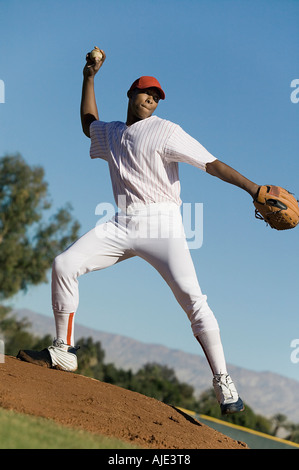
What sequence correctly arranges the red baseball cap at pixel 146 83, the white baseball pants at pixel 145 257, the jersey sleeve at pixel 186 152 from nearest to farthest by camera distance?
1. the white baseball pants at pixel 145 257
2. the jersey sleeve at pixel 186 152
3. the red baseball cap at pixel 146 83

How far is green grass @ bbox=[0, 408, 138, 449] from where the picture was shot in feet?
11.8

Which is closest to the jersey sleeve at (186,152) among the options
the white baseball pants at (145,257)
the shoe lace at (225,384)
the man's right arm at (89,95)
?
→ the white baseball pants at (145,257)

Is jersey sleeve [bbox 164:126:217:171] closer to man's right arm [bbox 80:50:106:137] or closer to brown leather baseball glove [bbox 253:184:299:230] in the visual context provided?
brown leather baseball glove [bbox 253:184:299:230]

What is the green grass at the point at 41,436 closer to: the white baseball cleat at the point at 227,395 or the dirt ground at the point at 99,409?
the dirt ground at the point at 99,409

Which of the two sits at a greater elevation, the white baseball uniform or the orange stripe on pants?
the white baseball uniform

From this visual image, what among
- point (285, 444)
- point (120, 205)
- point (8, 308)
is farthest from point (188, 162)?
point (8, 308)

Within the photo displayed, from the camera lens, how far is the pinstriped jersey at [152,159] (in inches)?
224

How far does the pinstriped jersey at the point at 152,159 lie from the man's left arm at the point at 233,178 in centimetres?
12

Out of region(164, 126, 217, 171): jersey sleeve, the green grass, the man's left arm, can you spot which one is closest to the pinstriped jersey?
region(164, 126, 217, 171): jersey sleeve

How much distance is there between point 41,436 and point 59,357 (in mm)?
2223

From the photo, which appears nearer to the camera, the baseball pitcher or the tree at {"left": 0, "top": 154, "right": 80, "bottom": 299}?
the baseball pitcher

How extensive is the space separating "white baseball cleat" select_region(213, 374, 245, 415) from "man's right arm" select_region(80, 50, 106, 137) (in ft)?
10.2

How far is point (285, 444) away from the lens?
9680 millimetres
